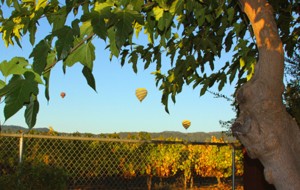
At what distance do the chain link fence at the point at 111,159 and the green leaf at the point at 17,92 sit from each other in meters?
5.27

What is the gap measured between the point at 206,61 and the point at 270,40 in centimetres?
225

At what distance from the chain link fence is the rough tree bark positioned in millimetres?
4636

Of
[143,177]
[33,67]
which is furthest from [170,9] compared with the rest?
[143,177]

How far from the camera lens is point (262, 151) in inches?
104

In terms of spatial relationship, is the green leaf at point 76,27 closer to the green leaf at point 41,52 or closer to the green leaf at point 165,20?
the green leaf at point 41,52

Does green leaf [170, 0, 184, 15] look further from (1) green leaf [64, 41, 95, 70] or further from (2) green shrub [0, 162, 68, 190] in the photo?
(2) green shrub [0, 162, 68, 190]

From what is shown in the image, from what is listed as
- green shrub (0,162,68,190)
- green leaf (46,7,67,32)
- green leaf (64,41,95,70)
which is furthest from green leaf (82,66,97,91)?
green shrub (0,162,68,190)

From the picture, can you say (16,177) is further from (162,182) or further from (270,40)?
(162,182)

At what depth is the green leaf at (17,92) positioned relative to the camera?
1.55 meters

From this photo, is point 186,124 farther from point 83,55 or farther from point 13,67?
point 13,67

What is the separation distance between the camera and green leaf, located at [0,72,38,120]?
1.55 meters

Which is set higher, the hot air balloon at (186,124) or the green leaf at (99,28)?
the hot air balloon at (186,124)

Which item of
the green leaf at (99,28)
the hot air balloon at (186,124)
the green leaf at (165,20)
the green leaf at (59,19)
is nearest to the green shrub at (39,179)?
the green leaf at (165,20)

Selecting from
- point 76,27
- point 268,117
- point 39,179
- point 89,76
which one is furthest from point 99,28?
point 39,179
